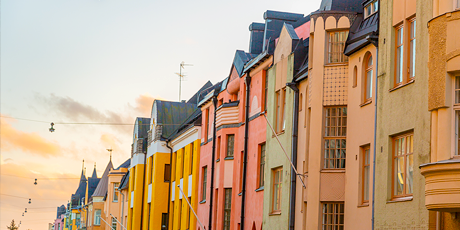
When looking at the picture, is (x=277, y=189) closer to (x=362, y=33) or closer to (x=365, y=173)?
(x=365, y=173)

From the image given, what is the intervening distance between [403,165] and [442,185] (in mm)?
3155

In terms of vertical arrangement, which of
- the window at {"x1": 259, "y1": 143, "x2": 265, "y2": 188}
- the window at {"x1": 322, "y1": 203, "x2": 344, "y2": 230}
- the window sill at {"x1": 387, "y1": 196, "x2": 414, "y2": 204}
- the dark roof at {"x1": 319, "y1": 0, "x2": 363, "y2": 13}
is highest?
the dark roof at {"x1": 319, "y1": 0, "x2": 363, "y2": 13}

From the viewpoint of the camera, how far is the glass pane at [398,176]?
17859mm

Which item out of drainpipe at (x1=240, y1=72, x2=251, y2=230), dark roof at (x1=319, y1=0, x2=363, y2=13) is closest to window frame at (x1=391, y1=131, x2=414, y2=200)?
dark roof at (x1=319, y1=0, x2=363, y2=13)

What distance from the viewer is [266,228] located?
27.9m

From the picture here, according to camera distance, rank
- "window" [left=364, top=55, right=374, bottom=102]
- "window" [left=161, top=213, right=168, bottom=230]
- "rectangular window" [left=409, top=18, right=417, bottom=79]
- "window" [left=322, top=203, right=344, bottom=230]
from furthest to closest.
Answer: "window" [left=161, top=213, right=168, bottom=230] → "window" [left=322, top=203, right=344, bottom=230] → "window" [left=364, top=55, right=374, bottom=102] → "rectangular window" [left=409, top=18, right=417, bottom=79]

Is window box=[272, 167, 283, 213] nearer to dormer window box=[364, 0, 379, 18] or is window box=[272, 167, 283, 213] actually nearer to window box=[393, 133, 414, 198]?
dormer window box=[364, 0, 379, 18]

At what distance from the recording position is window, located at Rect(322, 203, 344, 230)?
22219 millimetres

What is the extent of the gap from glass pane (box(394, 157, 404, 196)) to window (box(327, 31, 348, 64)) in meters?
5.69

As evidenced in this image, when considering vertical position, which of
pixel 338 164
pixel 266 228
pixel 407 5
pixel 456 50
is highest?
pixel 407 5

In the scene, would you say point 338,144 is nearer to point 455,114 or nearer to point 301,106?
point 301,106

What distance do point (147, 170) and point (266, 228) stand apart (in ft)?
82.8

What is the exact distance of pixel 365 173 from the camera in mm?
20641

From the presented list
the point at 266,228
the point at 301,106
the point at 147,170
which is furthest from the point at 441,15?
the point at 147,170
